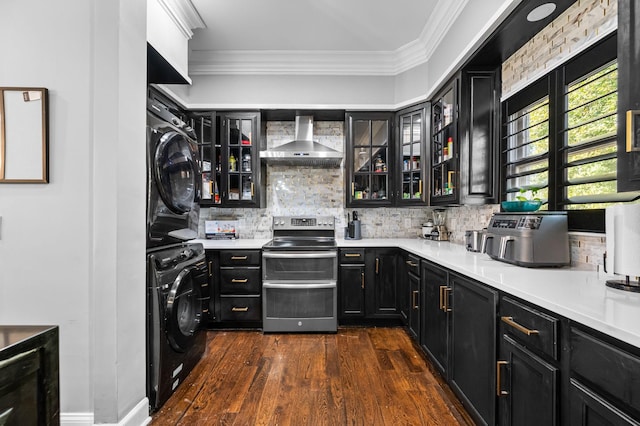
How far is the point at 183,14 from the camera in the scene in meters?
2.61

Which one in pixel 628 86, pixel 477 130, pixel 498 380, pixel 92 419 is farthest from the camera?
pixel 477 130

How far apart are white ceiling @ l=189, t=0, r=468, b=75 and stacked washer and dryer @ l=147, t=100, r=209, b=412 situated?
1.36 meters

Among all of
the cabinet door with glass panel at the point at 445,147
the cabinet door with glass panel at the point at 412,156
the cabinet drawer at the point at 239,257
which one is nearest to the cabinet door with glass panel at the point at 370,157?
the cabinet door with glass panel at the point at 412,156

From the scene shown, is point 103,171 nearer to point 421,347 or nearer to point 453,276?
point 453,276

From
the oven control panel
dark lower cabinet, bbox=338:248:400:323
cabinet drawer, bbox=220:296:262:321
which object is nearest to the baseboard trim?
cabinet drawer, bbox=220:296:262:321

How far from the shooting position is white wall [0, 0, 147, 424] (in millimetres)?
1604

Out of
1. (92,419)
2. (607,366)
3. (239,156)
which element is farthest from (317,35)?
(92,419)

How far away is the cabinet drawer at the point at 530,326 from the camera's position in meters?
1.13

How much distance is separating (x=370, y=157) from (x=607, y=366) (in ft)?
9.67

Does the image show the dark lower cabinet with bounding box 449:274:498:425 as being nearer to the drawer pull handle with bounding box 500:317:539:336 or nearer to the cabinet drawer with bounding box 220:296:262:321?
the drawer pull handle with bounding box 500:317:539:336

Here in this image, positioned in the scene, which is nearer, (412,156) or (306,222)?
(412,156)

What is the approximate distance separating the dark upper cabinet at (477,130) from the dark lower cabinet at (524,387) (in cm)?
148

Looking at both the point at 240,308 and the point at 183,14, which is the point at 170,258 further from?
the point at 183,14

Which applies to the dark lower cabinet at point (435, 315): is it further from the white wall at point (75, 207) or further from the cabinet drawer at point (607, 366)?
the white wall at point (75, 207)
